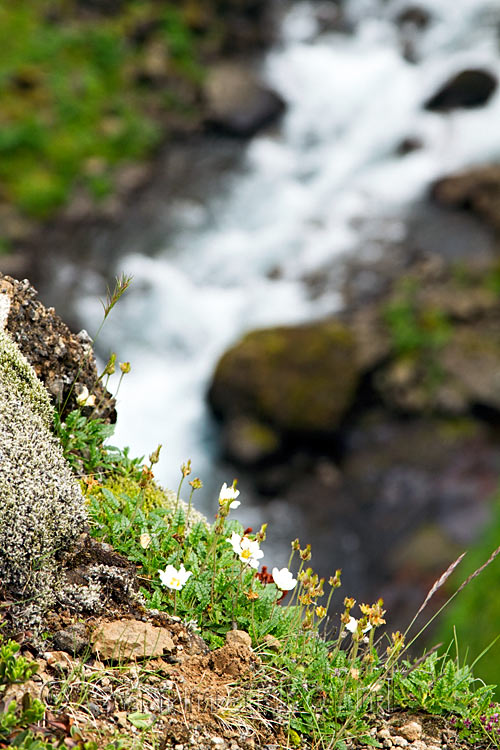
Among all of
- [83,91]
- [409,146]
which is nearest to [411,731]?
[409,146]

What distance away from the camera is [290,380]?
9.44m

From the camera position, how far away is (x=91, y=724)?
7.63ft

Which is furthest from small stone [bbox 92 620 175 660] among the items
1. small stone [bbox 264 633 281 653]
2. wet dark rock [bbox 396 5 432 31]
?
wet dark rock [bbox 396 5 432 31]

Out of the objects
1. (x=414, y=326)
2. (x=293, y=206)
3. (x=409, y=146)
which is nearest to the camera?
(x=414, y=326)

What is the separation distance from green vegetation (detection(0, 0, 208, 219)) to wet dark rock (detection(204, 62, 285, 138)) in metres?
0.38

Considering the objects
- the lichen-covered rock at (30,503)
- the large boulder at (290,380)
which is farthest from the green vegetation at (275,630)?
the large boulder at (290,380)

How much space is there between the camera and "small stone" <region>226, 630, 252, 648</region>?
278 cm

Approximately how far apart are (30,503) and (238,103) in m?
12.0

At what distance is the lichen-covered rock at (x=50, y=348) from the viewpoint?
341 centimetres

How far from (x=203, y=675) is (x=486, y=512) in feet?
19.9

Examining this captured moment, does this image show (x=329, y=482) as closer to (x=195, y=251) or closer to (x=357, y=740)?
(x=195, y=251)

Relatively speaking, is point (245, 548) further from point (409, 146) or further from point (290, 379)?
point (409, 146)

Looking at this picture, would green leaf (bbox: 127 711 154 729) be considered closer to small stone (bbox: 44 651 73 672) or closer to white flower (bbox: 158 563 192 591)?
small stone (bbox: 44 651 73 672)

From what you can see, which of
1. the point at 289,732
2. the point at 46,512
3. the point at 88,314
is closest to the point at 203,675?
the point at 289,732
